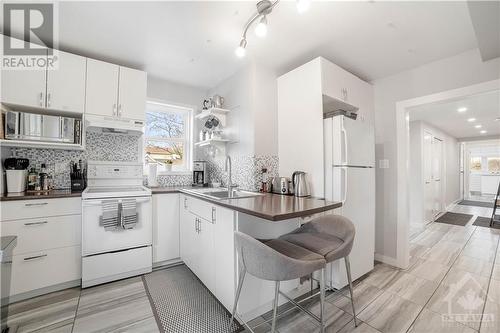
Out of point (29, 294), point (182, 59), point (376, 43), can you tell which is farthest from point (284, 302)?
point (182, 59)

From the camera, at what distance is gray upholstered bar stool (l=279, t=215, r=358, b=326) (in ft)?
4.36

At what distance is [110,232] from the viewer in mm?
2127

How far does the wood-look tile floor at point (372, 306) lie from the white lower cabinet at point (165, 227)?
14.5 inches

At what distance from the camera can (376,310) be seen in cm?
174

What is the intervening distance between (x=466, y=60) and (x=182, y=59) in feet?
9.96

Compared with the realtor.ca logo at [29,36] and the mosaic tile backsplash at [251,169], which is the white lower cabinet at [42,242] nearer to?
the realtor.ca logo at [29,36]

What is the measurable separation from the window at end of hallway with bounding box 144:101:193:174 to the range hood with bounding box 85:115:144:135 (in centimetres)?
49

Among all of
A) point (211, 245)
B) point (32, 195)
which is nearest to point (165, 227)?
point (211, 245)

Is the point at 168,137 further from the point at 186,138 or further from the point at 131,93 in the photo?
the point at 131,93

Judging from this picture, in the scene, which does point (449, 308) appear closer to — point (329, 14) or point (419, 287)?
point (419, 287)

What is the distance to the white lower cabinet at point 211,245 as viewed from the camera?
1.59m

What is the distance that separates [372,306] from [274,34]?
2.58 metres

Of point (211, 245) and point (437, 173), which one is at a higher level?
point (437, 173)

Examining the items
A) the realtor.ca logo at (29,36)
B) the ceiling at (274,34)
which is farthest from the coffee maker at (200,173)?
the realtor.ca logo at (29,36)
